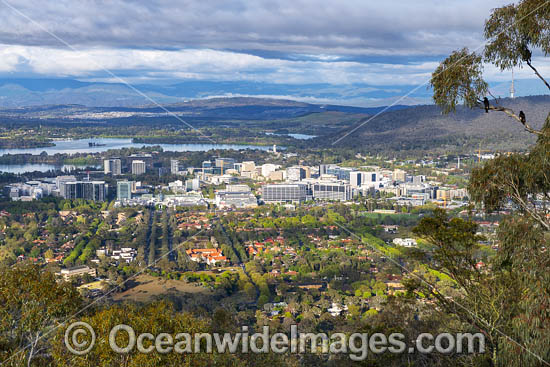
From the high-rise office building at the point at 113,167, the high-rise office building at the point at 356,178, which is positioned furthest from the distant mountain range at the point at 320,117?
the high-rise office building at the point at 356,178

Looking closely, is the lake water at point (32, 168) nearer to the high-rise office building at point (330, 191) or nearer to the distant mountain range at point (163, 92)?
the distant mountain range at point (163, 92)

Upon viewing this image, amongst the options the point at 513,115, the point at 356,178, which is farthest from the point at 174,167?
the point at 513,115

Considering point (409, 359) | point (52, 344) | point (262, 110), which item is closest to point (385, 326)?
point (409, 359)

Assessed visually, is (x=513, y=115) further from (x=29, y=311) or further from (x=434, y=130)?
(x=434, y=130)

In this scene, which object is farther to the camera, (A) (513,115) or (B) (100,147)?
(B) (100,147)

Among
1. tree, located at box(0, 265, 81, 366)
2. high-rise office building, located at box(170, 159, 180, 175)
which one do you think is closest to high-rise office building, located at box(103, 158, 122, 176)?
high-rise office building, located at box(170, 159, 180, 175)

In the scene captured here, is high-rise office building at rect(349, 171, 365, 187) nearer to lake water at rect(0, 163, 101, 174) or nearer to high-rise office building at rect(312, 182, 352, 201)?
high-rise office building at rect(312, 182, 352, 201)
